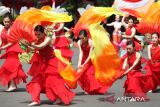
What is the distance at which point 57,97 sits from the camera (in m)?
11.0

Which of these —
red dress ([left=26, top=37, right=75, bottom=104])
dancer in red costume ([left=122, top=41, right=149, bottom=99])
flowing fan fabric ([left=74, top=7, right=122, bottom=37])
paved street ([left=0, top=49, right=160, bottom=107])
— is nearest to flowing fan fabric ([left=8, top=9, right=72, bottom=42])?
red dress ([left=26, top=37, right=75, bottom=104])

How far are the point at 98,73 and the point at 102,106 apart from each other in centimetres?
72

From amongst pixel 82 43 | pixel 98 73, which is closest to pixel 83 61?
pixel 82 43

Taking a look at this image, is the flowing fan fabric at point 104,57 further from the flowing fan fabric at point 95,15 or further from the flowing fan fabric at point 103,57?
the flowing fan fabric at point 95,15

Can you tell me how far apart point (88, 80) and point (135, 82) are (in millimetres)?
1341

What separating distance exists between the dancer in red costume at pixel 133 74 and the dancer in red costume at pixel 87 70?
919 millimetres

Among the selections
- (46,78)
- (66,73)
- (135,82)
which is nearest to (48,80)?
(46,78)

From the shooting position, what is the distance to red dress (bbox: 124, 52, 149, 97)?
37.9 ft

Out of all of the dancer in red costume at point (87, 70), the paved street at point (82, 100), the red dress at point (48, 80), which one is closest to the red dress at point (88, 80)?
the dancer in red costume at point (87, 70)

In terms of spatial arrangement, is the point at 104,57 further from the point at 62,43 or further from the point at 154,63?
the point at 62,43

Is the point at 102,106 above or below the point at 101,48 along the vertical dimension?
below

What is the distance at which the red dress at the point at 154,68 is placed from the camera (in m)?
12.8

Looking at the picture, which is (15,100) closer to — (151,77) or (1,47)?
(1,47)

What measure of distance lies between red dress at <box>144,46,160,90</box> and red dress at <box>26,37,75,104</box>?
2.48 metres
